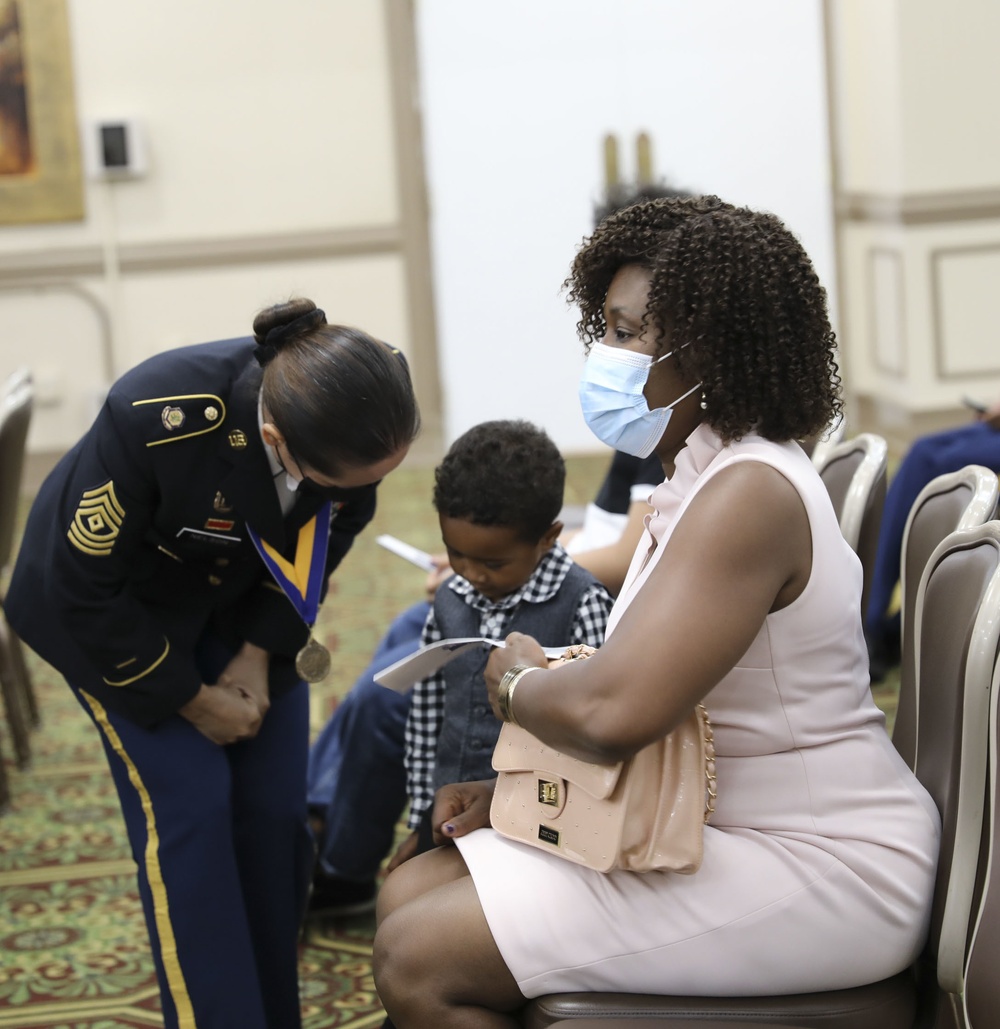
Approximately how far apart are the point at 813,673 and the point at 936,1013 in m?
0.40

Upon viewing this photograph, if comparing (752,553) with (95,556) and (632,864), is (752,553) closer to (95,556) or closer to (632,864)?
(632,864)

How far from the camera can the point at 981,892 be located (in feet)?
4.59

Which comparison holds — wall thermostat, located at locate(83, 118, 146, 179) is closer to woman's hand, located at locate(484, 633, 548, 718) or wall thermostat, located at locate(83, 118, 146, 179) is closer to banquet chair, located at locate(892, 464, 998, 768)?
banquet chair, located at locate(892, 464, 998, 768)

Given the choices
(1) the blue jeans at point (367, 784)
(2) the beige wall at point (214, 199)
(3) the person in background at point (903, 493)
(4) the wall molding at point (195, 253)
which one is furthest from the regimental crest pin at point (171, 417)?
(4) the wall molding at point (195, 253)

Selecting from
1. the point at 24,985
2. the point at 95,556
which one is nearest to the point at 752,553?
the point at 95,556

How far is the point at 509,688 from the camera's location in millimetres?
1538

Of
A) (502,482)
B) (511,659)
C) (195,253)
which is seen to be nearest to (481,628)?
(502,482)

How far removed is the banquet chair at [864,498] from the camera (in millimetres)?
2102

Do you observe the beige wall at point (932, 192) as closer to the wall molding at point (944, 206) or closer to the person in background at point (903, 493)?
the wall molding at point (944, 206)

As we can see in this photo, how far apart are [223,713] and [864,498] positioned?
3.38 ft

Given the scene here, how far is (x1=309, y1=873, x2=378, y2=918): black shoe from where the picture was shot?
2723 millimetres

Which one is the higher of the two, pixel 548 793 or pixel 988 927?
pixel 548 793

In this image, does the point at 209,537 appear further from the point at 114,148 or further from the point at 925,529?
the point at 114,148

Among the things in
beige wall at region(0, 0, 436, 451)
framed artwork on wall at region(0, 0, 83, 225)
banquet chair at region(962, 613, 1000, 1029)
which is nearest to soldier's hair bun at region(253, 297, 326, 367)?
banquet chair at region(962, 613, 1000, 1029)
